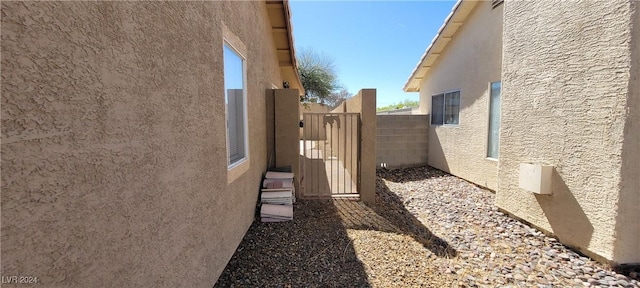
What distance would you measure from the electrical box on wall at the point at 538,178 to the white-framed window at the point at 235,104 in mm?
5183

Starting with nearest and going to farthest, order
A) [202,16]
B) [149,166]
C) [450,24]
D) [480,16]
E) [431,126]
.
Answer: [149,166]
[202,16]
[480,16]
[450,24]
[431,126]

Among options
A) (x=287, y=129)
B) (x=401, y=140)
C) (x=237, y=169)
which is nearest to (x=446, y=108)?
(x=401, y=140)

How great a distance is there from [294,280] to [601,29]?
5.67 meters

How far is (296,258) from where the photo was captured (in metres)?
4.07

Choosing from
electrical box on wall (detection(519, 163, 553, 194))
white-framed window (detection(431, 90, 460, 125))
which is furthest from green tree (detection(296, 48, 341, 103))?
electrical box on wall (detection(519, 163, 553, 194))

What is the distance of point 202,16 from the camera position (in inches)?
116

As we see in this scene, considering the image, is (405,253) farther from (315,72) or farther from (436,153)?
(315,72)

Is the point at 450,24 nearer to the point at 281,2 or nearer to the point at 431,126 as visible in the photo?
the point at 431,126

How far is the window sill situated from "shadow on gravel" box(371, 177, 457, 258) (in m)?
3.25

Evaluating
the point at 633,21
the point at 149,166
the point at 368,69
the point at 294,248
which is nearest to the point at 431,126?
the point at 633,21

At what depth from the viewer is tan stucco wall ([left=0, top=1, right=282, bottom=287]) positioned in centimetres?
111

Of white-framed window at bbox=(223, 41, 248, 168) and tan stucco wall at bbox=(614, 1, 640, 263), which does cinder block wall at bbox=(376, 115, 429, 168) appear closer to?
white-framed window at bbox=(223, 41, 248, 168)

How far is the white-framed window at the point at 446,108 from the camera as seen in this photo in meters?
9.53

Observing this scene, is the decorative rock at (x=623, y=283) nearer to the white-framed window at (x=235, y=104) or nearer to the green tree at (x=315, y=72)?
the white-framed window at (x=235, y=104)
